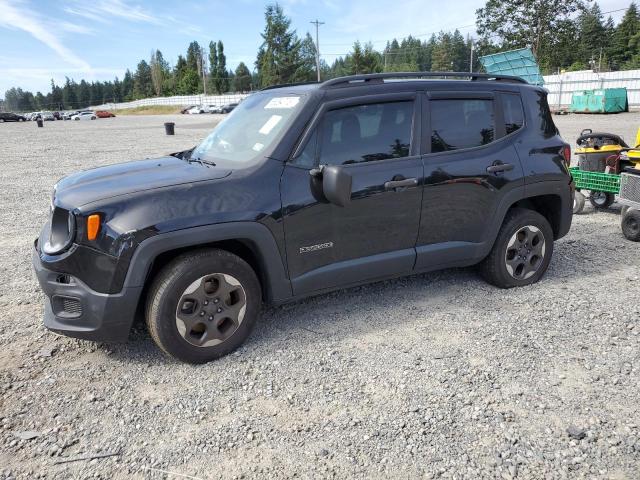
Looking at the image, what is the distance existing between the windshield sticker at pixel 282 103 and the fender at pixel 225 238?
3.42ft

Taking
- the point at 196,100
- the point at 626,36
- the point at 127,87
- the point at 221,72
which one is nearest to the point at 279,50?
the point at 196,100

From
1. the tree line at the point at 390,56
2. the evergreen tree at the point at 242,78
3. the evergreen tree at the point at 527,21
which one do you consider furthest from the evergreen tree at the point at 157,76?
the evergreen tree at the point at 527,21

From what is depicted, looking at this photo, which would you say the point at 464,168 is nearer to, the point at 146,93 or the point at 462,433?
the point at 462,433

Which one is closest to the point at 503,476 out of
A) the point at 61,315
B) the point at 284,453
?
the point at 284,453

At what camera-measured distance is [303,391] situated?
3.16m

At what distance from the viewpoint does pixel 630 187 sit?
608cm

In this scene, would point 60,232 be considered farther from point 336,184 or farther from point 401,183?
point 401,183

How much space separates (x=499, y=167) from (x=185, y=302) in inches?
112

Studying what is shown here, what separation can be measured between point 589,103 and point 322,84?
104 ft

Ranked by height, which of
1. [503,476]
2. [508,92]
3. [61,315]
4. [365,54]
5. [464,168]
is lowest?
[503,476]

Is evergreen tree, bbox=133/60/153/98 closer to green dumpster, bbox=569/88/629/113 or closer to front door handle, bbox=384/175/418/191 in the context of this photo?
green dumpster, bbox=569/88/629/113

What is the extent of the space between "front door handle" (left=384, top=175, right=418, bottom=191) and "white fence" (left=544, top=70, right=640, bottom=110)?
3537 centimetres

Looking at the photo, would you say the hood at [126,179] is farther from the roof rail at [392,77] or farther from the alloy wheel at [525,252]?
the alloy wheel at [525,252]

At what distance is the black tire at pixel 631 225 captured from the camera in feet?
19.8
